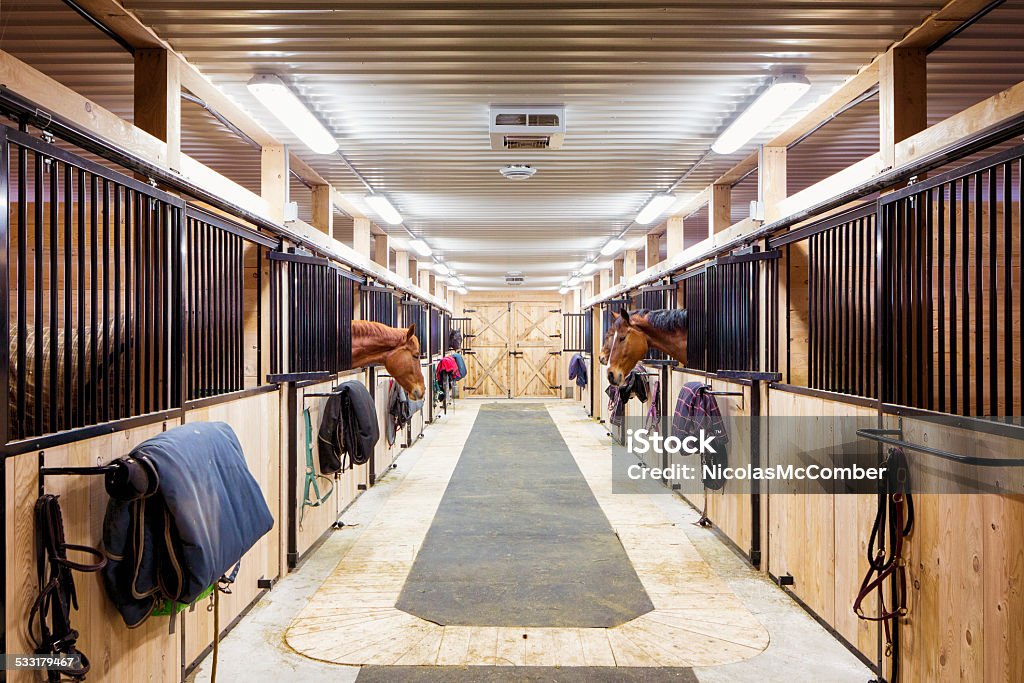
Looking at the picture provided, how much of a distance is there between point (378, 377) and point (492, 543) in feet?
8.81

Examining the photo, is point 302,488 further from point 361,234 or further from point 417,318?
point 417,318

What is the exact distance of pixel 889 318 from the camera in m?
2.49

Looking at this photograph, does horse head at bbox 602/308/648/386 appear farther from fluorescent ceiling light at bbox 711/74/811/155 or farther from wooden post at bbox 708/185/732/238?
fluorescent ceiling light at bbox 711/74/811/155

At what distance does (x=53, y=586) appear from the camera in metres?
1.65

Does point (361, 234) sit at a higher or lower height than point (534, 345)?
higher

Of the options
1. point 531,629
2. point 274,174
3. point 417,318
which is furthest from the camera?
point 417,318

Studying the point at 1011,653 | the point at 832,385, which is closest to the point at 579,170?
the point at 832,385

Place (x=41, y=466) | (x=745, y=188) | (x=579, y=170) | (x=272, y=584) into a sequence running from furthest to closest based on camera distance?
(x=745, y=188) < (x=579, y=170) < (x=272, y=584) < (x=41, y=466)

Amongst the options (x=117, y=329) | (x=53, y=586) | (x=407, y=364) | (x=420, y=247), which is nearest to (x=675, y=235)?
(x=407, y=364)

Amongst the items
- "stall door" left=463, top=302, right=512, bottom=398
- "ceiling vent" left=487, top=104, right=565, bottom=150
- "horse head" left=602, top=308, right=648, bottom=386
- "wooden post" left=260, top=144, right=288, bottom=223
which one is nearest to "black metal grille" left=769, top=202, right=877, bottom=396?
"ceiling vent" left=487, top=104, right=565, bottom=150

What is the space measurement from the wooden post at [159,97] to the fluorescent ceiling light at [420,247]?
Answer: 5.55 metres

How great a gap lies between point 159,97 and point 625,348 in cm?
376

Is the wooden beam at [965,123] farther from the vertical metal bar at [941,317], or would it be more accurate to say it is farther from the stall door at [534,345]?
the stall door at [534,345]

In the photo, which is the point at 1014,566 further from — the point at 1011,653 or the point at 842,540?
the point at 842,540
